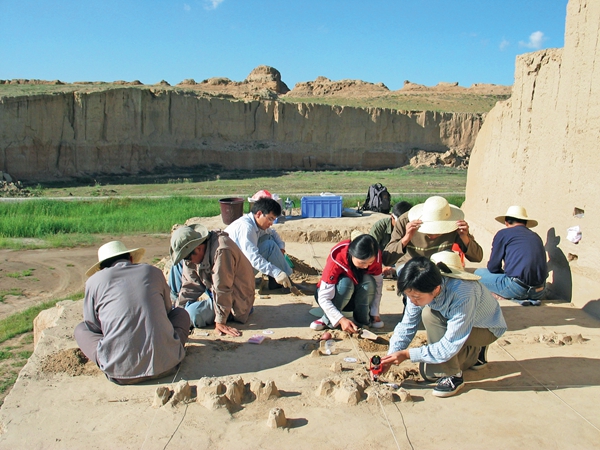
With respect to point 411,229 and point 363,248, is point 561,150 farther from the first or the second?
point 363,248

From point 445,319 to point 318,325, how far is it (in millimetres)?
1511

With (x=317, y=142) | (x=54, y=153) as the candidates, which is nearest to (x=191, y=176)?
(x=54, y=153)

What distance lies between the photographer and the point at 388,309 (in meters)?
5.36

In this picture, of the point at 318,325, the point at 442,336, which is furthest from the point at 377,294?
the point at 442,336

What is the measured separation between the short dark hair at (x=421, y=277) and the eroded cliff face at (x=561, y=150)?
9.55 feet

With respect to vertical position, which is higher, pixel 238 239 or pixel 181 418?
pixel 238 239

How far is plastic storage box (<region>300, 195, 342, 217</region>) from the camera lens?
11.5 meters

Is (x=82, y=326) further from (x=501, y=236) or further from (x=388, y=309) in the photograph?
(x=501, y=236)

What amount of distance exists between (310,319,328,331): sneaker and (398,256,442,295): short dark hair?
5.69 feet

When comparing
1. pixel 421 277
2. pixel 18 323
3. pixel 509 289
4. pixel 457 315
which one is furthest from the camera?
pixel 18 323

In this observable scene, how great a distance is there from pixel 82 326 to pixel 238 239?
6.03 ft

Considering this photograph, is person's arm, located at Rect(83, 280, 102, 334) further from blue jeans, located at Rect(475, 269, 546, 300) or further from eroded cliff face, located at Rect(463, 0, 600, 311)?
eroded cliff face, located at Rect(463, 0, 600, 311)

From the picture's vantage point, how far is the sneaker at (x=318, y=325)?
464 cm

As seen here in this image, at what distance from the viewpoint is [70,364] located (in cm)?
385
